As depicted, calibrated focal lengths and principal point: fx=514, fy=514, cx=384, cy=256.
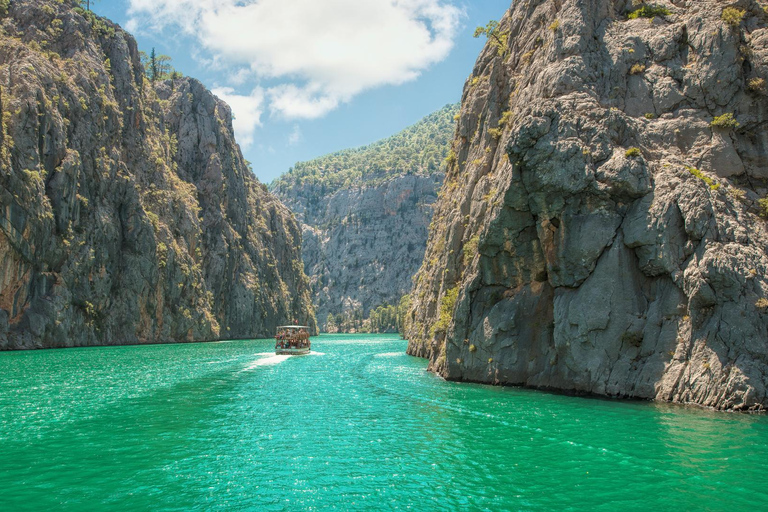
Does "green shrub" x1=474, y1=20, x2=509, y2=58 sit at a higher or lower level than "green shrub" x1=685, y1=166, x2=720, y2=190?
higher

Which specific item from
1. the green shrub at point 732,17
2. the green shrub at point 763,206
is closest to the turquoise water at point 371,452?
the green shrub at point 763,206

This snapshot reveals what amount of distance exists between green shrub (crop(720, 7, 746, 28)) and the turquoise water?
22.1 meters

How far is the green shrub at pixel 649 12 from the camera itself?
32944mm

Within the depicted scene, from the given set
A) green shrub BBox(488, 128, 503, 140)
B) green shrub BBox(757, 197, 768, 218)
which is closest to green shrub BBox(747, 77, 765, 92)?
green shrub BBox(757, 197, 768, 218)

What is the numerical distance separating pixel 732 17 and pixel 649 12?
5218 millimetres

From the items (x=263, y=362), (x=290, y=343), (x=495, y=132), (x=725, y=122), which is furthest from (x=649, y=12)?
(x=290, y=343)

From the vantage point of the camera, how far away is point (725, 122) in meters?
28.8

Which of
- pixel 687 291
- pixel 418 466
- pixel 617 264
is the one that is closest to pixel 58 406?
pixel 418 466

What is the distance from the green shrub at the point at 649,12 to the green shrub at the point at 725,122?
28.6 feet

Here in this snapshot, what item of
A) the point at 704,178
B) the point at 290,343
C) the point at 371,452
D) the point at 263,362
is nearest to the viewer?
the point at 371,452

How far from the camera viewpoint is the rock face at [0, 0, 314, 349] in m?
67.8

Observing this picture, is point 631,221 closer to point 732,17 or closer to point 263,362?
point 732,17

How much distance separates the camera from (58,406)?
2720 cm

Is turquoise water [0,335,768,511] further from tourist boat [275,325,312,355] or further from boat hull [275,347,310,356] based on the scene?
tourist boat [275,325,312,355]
